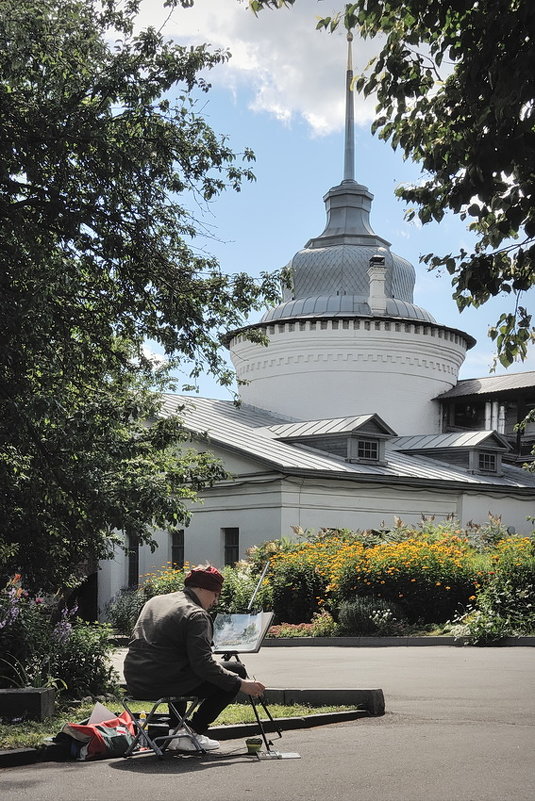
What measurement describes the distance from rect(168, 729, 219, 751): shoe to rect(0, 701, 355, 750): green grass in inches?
40.3

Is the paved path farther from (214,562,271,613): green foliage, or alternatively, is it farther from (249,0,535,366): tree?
(214,562,271,613): green foliage

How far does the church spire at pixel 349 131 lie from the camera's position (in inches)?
2243

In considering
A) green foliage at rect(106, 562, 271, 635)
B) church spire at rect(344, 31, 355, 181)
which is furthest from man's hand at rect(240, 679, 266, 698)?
church spire at rect(344, 31, 355, 181)

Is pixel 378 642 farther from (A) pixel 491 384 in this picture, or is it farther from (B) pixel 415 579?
(A) pixel 491 384

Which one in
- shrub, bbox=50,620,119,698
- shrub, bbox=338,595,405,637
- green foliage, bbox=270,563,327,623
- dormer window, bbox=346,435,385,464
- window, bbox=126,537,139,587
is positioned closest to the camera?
shrub, bbox=50,620,119,698

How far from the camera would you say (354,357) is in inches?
1748

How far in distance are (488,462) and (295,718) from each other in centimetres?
3018

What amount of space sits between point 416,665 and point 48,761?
8588mm

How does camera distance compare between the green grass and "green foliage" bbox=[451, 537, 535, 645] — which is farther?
"green foliage" bbox=[451, 537, 535, 645]

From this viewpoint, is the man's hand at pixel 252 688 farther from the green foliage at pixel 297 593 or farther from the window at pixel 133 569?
the window at pixel 133 569

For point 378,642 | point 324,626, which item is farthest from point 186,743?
point 324,626

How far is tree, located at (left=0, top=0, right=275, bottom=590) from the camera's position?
13.6 meters

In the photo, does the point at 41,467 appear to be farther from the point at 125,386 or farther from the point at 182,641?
the point at 182,641

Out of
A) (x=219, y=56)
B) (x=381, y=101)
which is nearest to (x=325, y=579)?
(x=219, y=56)
